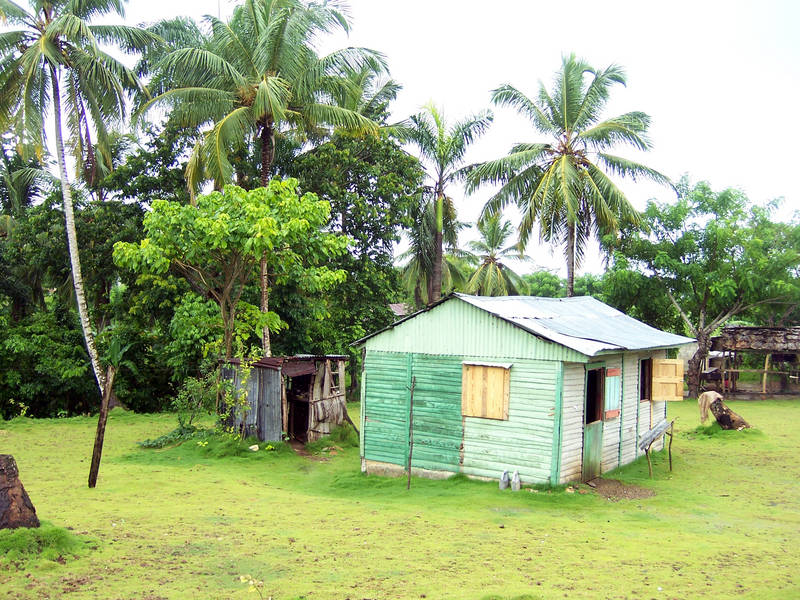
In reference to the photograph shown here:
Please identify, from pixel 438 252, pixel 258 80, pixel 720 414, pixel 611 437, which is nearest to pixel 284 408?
pixel 611 437

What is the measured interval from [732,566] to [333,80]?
16.6 metres

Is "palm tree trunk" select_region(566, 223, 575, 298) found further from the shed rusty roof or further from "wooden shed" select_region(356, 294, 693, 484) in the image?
"wooden shed" select_region(356, 294, 693, 484)

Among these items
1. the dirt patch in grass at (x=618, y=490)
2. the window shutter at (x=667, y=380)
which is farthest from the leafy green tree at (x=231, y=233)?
the dirt patch in grass at (x=618, y=490)

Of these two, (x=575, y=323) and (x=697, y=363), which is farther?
(x=697, y=363)

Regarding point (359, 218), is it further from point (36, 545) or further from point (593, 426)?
point (36, 545)

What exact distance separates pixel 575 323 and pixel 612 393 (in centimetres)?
170

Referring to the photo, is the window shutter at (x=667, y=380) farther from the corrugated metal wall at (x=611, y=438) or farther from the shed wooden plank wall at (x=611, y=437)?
the corrugated metal wall at (x=611, y=438)

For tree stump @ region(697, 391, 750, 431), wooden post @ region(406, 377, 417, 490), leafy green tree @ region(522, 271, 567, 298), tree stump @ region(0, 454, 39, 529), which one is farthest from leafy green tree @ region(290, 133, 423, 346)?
leafy green tree @ region(522, 271, 567, 298)

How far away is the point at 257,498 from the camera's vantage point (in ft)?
36.1

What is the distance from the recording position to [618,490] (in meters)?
11.7

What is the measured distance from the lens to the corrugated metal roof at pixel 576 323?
1145 centimetres

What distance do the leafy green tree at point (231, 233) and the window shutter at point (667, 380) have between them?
8.07 meters

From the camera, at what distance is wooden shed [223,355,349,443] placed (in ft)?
49.3

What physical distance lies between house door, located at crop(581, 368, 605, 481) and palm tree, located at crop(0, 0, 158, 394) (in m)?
13.5
